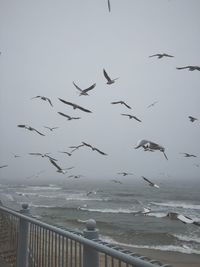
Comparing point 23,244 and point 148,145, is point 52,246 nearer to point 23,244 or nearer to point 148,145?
point 23,244

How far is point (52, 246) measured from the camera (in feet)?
13.7

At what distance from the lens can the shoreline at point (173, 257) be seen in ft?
63.5

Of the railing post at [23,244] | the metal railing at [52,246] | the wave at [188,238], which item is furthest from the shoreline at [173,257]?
the railing post at [23,244]

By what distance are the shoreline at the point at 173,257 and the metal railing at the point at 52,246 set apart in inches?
577

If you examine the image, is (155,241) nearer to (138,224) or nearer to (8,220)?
(138,224)

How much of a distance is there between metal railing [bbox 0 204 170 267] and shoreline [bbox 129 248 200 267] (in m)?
14.7

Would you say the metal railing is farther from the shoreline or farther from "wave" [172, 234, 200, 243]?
"wave" [172, 234, 200, 243]

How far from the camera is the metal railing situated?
258cm

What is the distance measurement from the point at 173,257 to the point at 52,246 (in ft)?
63.2

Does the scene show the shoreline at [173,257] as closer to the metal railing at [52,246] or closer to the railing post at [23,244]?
the metal railing at [52,246]

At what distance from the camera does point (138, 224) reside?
37.9 meters

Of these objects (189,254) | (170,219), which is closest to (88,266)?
(189,254)

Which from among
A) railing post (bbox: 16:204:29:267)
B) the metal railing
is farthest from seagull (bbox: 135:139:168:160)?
railing post (bbox: 16:204:29:267)

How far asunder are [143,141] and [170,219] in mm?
39354
